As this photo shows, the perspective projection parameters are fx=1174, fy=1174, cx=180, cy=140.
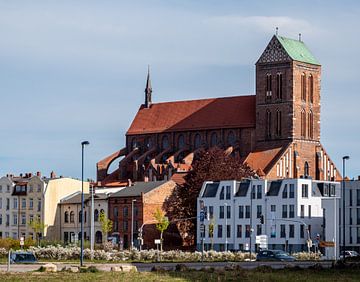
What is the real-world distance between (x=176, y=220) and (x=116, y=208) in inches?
551

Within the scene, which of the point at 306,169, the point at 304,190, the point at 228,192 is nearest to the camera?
the point at 304,190

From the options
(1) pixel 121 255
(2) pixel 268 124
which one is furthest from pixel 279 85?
(1) pixel 121 255

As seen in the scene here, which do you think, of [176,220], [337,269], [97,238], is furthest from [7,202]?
[337,269]

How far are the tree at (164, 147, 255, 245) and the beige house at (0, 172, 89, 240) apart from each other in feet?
61.3

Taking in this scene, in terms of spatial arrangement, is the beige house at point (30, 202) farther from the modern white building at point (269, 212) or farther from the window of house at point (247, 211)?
the window of house at point (247, 211)

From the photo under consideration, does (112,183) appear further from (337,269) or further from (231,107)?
(337,269)

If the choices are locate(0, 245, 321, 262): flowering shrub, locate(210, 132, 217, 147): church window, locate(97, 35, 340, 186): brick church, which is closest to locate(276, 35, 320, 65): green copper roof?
locate(97, 35, 340, 186): brick church

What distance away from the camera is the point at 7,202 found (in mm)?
179250

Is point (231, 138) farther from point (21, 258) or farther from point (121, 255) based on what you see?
point (21, 258)

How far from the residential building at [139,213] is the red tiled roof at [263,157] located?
16.6 metres

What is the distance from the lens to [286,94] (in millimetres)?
187000

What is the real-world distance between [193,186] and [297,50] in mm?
37232

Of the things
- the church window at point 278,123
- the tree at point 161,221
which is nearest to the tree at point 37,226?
the tree at point 161,221

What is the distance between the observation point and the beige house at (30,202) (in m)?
174
